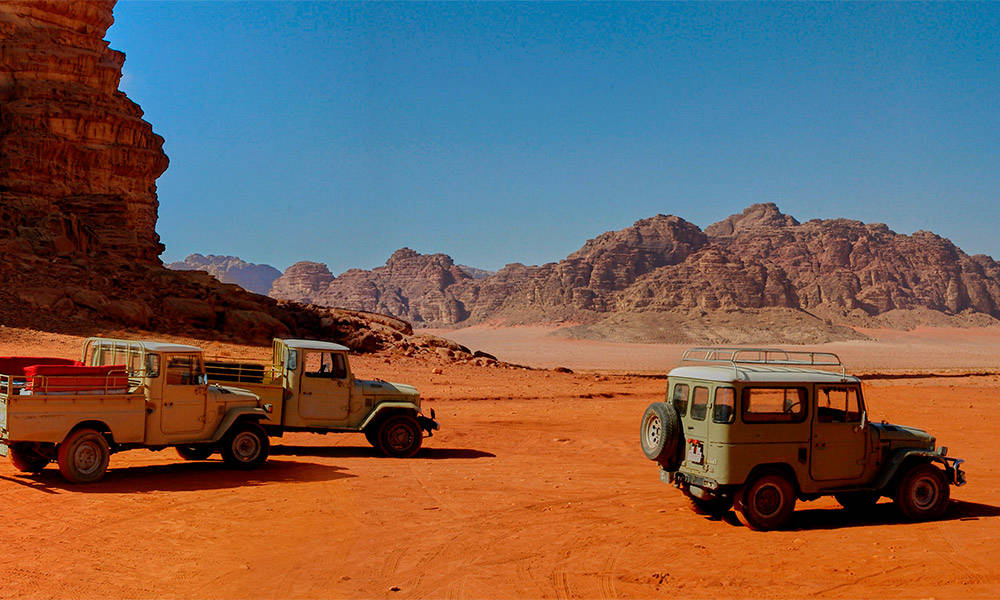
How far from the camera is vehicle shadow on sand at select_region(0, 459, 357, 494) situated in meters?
11.0

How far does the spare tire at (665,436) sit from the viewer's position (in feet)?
32.2

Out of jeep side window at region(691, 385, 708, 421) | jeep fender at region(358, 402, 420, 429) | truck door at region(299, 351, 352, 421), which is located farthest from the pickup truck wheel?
jeep side window at region(691, 385, 708, 421)

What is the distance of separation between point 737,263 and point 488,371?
127m

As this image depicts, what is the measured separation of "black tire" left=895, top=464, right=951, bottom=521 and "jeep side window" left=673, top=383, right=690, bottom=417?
9.29 ft

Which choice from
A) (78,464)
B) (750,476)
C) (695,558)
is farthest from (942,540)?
(78,464)

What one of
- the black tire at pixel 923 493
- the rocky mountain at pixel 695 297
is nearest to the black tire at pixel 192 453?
the black tire at pixel 923 493

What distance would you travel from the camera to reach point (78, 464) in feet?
36.2

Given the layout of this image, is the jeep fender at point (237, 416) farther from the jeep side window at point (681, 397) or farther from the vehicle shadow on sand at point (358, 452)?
the jeep side window at point (681, 397)

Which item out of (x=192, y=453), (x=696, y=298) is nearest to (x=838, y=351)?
(x=696, y=298)

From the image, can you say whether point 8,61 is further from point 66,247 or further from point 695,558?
point 695,558

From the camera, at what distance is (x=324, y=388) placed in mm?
14516

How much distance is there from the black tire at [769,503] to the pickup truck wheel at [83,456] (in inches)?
328

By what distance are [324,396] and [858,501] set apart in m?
8.68

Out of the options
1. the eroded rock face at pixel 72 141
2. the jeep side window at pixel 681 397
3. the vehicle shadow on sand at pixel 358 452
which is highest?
the eroded rock face at pixel 72 141
